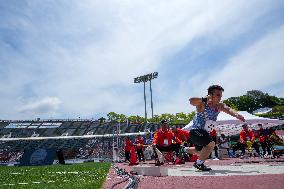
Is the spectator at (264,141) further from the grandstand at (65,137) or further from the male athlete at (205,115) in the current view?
the male athlete at (205,115)

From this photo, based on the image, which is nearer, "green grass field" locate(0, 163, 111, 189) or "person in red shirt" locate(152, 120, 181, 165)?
"green grass field" locate(0, 163, 111, 189)

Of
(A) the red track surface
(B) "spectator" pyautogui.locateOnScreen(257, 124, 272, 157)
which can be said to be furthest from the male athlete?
(B) "spectator" pyautogui.locateOnScreen(257, 124, 272, 157)

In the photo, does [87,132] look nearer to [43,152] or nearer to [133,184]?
[43,152]

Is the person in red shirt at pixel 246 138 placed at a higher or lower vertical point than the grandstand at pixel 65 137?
lower

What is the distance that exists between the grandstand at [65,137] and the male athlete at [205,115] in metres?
17.4

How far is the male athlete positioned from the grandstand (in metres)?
17.4

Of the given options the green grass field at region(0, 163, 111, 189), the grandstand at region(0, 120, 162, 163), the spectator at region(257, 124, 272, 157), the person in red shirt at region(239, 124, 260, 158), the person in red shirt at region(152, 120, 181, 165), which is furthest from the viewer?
the grandstand at region(0, 120, 162, 163)

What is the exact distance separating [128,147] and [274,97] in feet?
387

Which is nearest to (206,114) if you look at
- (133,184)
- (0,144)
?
(133,184)

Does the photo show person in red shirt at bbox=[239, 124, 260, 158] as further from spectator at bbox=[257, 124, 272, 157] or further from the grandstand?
the grandstand

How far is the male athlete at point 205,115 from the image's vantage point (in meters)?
6.70

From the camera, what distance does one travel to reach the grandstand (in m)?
31.6

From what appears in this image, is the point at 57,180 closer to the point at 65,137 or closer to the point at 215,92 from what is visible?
the point at 215,92

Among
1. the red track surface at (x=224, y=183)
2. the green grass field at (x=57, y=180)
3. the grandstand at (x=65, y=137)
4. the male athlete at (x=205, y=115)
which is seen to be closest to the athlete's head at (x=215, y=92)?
the male athlete at (x=205, y=115)
